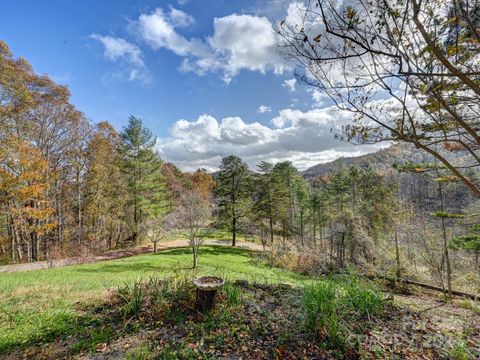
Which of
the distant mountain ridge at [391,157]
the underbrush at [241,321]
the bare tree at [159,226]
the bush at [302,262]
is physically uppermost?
the distant mountain ridge at [391,157]

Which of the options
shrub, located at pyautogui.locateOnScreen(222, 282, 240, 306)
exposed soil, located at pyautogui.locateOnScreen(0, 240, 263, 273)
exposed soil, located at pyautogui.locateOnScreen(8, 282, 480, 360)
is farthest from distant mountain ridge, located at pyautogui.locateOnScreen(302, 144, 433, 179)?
exposed soil, located at pyautogui.locateOnScreen(0, 240, 263, 273)

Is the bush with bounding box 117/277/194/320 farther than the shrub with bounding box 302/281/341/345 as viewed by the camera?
Yes

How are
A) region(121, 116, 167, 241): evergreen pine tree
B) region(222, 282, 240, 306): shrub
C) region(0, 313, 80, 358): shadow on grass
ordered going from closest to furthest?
region(0, 313, 80, 358): shadow on grass
region(222, 282, 240, 306): shrub
region(121, 116, 167, 241): evergreen pine tree

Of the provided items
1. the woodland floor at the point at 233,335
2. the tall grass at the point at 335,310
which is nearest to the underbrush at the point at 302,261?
the woodland floor at the point at 233,335

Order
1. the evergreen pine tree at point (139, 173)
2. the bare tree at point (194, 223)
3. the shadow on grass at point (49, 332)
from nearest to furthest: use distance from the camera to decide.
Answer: the shadow on grass at point (49, 332)
the bare tree at point (194, 223)
the evergreen pine tree at point (139, 173)

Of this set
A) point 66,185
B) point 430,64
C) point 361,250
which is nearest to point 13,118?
point 66,185

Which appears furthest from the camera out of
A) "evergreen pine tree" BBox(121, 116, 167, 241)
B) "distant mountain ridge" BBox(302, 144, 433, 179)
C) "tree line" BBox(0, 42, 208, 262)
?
"evergreen pine tree" BBox(121, 116, 167, 241)

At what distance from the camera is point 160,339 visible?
3.33m

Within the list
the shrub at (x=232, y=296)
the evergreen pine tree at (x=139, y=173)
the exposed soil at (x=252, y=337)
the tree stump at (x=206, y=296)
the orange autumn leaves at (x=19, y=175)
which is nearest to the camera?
the exposed soil at (x=252, y=337)

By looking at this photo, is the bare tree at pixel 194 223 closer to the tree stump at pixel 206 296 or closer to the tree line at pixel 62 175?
the tree line at pixel 62 175

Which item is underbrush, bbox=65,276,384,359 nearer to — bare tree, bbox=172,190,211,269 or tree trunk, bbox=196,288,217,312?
tree trunk, bbox=196,288,217,312

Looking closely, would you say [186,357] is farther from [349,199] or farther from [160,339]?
[349,199]

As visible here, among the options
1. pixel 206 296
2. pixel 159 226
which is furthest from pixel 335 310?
pixel 159 226

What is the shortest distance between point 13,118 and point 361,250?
20.7 m
